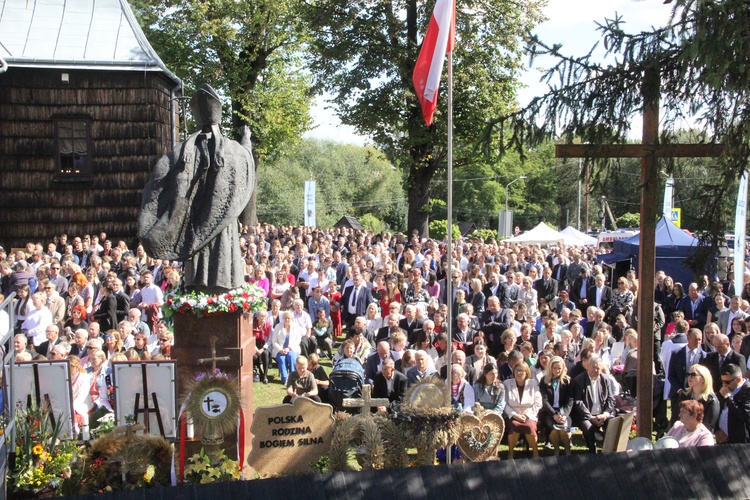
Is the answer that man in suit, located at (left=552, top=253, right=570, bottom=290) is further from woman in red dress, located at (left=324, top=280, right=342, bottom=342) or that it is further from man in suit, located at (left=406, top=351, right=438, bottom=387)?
man in suit, located at (left=406, top=351, right=438, bottom=387)

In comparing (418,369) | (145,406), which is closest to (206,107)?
(145,406)

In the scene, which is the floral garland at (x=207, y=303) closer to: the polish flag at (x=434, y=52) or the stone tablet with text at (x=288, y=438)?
the stone tablet with text at (x=288, y=438)

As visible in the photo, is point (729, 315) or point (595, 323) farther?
point (729, 315)

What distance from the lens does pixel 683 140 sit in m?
8.70

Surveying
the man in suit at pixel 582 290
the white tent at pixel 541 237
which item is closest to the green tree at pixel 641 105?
the man in suit at pixel 582 290

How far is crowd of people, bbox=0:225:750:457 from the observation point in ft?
33.6

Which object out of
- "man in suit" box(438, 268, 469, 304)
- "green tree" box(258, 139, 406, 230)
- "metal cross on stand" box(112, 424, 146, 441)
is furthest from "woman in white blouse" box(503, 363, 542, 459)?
"green tree" box(258, 139, 406, 230)

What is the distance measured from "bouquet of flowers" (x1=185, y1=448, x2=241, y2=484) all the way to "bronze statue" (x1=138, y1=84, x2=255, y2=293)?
5.95ft

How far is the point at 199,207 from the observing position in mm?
8211

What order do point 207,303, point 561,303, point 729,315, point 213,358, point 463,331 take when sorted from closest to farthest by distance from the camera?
point 213,358
point 207,303
point 463,331
point 729,315
point 561,303

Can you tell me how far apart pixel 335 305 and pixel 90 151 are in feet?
37.4

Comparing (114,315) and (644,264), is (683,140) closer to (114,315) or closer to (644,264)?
(644,264)

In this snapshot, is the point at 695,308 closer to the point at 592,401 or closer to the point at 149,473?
the point at 592,401

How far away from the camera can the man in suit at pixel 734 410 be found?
30.4 ft
